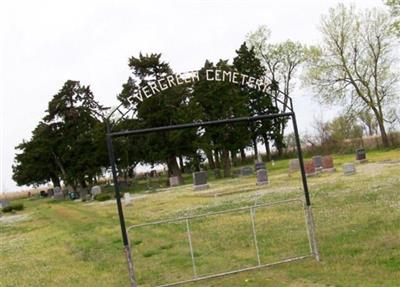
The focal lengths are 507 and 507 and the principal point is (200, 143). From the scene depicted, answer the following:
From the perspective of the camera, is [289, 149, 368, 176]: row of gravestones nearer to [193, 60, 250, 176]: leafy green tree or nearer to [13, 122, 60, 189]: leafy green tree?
[193, 60, 250, 176]: leafy green tree

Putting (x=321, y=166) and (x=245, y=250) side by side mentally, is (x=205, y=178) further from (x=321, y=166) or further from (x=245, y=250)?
(x=245, y=250)

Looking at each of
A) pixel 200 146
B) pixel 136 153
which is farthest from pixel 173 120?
pixel 136 153

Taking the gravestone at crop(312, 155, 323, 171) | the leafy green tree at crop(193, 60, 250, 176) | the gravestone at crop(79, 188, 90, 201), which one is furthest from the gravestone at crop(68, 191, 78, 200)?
the gravestone at crop(312, 155, 323, 171)

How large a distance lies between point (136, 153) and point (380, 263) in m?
50.3

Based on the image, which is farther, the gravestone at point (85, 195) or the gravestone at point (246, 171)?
the gravestone at point (85, 195)

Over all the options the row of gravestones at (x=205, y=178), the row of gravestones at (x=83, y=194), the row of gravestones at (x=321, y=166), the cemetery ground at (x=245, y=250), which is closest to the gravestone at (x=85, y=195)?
the row of gravestones at (x=83, y=194)

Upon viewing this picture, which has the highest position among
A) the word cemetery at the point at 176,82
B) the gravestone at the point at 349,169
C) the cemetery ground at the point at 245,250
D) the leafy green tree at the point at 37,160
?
the leafy green tree at the point at 37,160

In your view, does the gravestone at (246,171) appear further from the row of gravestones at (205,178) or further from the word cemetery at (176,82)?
the word cemetery at (176,82)

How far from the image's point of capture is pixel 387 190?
1920cm

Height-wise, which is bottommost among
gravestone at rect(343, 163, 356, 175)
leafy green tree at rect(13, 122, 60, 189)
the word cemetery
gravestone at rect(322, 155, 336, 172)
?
gravestone at rect(343, 163, 356, 175)

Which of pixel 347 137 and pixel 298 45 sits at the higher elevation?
pixel 298 45

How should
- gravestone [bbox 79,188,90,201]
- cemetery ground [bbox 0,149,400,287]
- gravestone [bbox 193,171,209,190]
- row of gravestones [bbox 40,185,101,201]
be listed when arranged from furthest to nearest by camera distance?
gravestone [bbox 79,188,90,201]
row of gravestones [bbox 40,185,101,201]
gravestone [bbox 193,171,209,190]
cemetery ground [bbox 0,149,400,287]

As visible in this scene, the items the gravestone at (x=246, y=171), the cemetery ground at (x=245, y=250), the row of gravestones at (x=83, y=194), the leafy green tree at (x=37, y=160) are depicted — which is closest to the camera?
the cemetery ground at (x=245, y=250)

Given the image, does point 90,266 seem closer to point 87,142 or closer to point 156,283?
point 156,283
